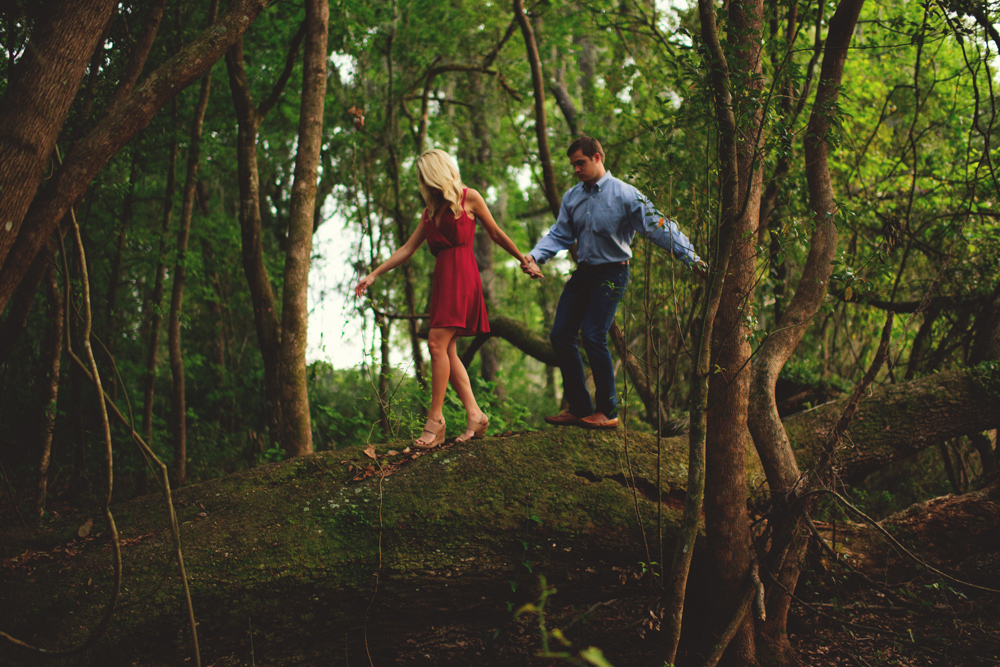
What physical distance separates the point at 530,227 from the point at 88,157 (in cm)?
952

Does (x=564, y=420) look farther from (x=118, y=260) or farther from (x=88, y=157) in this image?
(x=118, y=260)

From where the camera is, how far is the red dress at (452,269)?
4.48 m

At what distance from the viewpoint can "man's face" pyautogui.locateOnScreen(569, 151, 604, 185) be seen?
447 cm

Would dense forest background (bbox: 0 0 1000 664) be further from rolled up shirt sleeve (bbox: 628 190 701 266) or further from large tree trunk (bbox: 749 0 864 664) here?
rolled up shirt sleeve (bbox: 628 190 701 266)

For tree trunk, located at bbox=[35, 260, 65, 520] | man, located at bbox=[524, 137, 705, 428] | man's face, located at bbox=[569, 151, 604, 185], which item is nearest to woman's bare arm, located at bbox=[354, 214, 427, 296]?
man, located at bbox=[524, 137, 705, 428]

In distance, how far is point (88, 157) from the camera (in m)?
3.33

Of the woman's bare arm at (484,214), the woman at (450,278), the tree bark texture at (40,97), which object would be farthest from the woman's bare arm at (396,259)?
the tree bark texture at (40,97)

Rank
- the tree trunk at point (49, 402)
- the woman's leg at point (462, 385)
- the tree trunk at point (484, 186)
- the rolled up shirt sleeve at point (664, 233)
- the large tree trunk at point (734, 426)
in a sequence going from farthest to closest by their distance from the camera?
1. the tree trunk at point (484, 186)
2. the tree trunk at point (49, 402)
3. the woman's leg at point (462, 385)
4. the rolled up shirt sleeve at point (664, 233)
5. the large tree trunk at point (734, 426)

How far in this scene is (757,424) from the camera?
4.32m

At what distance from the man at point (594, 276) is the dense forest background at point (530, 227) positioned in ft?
1.04

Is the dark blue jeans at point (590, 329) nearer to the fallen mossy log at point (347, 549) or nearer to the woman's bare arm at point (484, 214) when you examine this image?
the fallen mossy log at point (347, 549)

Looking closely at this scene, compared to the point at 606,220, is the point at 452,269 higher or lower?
lower

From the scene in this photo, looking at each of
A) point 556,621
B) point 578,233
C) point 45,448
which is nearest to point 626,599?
point 556,621

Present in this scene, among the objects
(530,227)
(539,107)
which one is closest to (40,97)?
(539,107)
